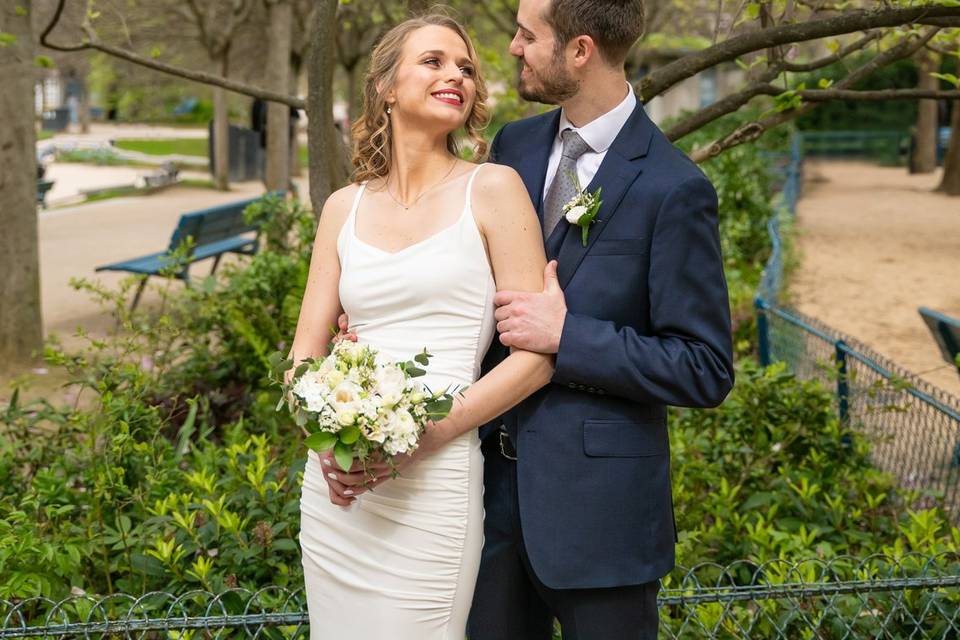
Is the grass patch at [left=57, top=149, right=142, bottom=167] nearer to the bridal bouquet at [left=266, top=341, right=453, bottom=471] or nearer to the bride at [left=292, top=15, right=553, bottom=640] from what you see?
the bride at [left=292, top=15, right=553, bottom=640]

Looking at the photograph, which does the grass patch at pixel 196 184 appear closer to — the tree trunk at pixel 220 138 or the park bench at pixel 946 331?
the tree trunk at pixel 220 138

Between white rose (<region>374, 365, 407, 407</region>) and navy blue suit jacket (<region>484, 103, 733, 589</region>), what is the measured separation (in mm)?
374

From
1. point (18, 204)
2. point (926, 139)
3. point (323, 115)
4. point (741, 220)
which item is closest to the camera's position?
point (323, 115)

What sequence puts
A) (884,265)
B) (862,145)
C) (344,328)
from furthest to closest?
(862,145), (884,265), (344,328)

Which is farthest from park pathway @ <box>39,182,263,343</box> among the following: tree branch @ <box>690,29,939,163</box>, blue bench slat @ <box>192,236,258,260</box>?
tree branch @ <box>690,29,939,163</box>

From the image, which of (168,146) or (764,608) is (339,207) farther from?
(168,146)

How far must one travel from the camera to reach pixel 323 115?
205 inches

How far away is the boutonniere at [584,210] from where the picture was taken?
253 cm

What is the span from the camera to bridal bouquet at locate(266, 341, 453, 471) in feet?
7.65

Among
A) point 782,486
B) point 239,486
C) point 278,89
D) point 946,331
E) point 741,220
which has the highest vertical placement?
point 278,89

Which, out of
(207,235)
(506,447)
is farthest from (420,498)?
(207,235)

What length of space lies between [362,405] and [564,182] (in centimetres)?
79

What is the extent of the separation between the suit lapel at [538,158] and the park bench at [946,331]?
11.0 ft

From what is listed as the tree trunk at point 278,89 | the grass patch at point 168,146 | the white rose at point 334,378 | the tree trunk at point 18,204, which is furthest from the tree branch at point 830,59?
the grass patch at point 168,146
